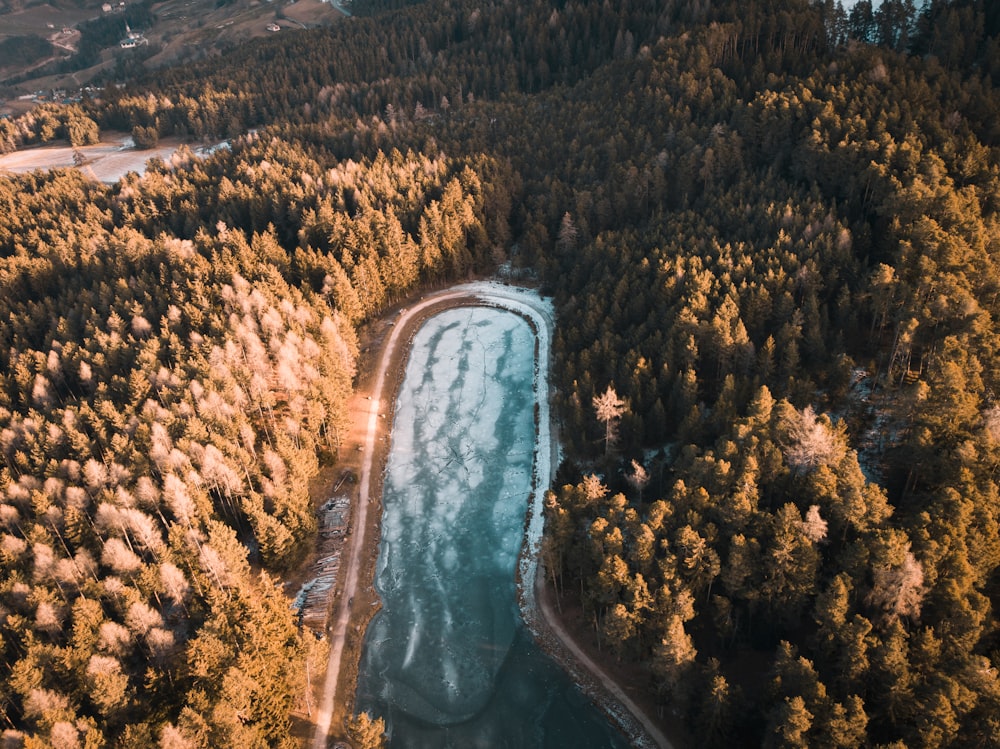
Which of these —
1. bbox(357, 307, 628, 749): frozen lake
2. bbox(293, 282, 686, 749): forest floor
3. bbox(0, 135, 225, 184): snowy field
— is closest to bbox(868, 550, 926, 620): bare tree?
bbox(293, 282, 686, 749): forest floor

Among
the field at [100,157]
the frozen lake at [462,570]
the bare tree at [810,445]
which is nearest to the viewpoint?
the bare tree at [810,445]

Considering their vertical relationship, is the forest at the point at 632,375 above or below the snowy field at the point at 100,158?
below

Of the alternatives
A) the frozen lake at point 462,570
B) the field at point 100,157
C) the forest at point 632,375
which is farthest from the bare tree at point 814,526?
the field at point 100,157

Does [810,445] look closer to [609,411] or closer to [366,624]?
[609,411]

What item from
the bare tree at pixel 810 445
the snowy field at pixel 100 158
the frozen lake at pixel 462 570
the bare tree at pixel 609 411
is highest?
the snowy field at pixel 100 158

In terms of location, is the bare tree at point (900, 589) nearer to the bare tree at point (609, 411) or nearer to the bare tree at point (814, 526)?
the bare tree at point (814, 526)

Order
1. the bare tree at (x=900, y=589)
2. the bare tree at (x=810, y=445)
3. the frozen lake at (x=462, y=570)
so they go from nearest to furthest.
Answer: the bare tree at (x=900, y=589)
the bare tree at (x=810, y=445)
the frozen lake at (x=462, y=570)

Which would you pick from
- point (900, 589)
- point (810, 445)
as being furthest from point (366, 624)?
point (900, 589)

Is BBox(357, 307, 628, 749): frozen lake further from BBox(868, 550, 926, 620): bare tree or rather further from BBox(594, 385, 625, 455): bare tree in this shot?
BBox(868, 550, 926, 620): bare tree
